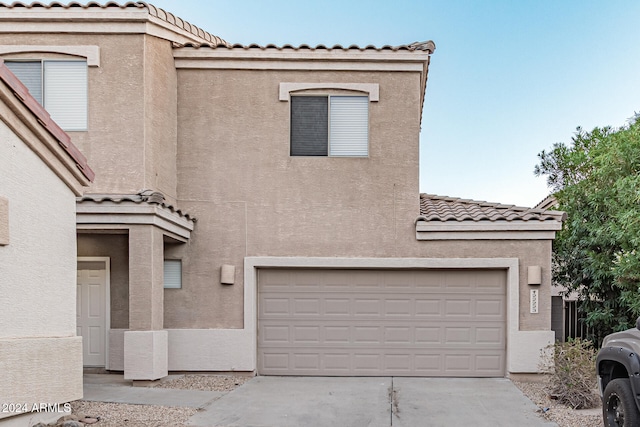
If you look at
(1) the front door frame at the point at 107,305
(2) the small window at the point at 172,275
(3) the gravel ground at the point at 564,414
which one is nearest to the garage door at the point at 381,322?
(2) the small window at the point at 172,275

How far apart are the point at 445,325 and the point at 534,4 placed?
38.8 ft

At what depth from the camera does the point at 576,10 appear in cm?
1911

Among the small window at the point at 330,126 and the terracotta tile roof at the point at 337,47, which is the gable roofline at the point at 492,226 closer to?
the small window at the point at 330,126

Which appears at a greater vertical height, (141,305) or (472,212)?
(472,212)

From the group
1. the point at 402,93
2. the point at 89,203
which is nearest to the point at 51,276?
the point at 89,203

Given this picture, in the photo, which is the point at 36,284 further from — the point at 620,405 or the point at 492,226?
the point at 492,226

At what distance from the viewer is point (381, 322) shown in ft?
38.6

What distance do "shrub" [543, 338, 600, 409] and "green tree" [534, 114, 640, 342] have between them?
2.22 meters

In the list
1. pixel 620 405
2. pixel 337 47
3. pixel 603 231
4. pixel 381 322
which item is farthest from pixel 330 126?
pixel 620 405

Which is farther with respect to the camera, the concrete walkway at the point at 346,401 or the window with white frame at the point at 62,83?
the window with white frame at the point at 62,83

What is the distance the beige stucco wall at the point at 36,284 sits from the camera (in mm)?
6438

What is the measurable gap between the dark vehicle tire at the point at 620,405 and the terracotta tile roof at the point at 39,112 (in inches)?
271

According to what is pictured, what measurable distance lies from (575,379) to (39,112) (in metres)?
8.12

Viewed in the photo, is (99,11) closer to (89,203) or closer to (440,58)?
(89,203)
